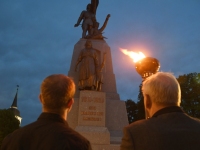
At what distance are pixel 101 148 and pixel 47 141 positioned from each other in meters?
7.08

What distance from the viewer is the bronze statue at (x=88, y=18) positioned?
45.8 ft

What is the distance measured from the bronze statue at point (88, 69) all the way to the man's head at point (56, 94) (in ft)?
28.4

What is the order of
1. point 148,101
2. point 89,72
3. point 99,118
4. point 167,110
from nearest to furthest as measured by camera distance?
point 167,110 < point 148,101 < point 99,118 < point 89,72

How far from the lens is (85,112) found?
30.8 feet

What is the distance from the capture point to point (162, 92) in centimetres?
191

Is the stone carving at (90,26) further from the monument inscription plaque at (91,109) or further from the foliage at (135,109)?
the foliage at (135,109)

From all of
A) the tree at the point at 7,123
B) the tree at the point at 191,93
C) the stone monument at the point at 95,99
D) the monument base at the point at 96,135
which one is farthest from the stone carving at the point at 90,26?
the tree at the point at 7,123

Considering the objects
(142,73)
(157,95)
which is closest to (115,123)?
(142,73)

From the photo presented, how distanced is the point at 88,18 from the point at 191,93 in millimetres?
14880

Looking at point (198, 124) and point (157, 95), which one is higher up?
point (157, 95)

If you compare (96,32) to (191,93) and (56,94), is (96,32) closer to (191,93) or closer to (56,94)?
(56,94)

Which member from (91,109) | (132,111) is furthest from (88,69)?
(132,111)

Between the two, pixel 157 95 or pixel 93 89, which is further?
pixel 93 89

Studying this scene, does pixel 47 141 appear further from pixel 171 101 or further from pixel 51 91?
pixel 171 101
